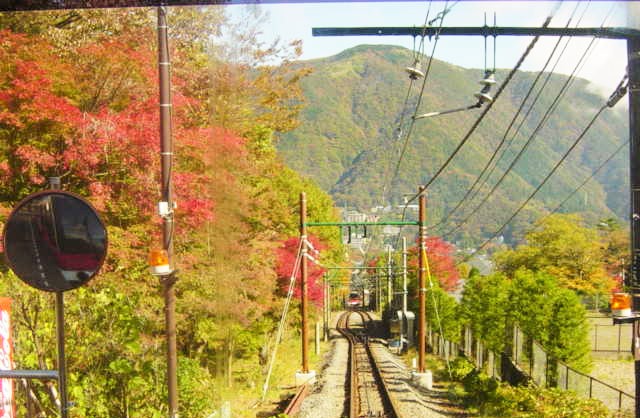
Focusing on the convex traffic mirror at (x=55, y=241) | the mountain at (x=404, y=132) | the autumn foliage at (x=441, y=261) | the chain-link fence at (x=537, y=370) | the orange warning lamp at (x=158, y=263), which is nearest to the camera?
the convex traffic mirror at (x=55, y=241)

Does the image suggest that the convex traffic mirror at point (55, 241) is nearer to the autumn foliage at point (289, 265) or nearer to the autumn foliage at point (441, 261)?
the autumn foliage at point (289, 265)

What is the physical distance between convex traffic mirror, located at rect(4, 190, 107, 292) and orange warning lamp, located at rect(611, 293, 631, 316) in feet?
9.47

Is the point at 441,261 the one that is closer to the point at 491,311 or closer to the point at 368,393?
the point at 491,311

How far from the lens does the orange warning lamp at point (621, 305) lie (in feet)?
10.6

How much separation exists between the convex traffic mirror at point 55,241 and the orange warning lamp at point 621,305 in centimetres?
289

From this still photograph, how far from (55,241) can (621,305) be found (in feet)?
10.1

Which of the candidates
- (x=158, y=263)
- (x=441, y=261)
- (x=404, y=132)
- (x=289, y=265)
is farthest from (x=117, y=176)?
(x=441, y=261)

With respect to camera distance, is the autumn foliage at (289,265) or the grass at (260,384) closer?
the grass at (260,384)

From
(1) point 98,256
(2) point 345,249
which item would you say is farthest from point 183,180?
(2) point 345,249

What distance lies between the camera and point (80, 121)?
5.36 m

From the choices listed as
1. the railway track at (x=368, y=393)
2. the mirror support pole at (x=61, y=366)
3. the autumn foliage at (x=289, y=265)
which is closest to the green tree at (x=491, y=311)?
the railway track at (x=368, y=393)

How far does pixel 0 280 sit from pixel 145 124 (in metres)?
1.91

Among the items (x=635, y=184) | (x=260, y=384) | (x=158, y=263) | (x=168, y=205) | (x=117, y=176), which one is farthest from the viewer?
(x=260, y=384)

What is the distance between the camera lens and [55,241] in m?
2.02
